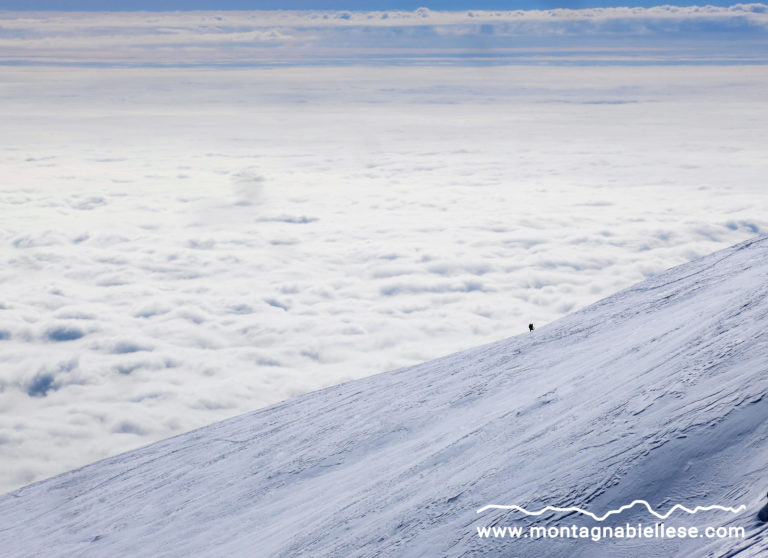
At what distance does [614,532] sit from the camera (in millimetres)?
8984

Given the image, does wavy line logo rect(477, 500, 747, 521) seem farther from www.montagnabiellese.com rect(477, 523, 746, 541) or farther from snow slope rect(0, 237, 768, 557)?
www.montagnabiellese.com rect(477, 523, 746, 541)

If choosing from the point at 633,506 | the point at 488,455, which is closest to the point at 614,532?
the point at 633,506

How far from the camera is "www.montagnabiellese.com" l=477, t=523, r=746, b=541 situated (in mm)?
8031

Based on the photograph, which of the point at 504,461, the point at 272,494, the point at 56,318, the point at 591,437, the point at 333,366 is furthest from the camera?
the point at 56,318

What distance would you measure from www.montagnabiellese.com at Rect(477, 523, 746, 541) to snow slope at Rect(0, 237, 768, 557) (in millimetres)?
118

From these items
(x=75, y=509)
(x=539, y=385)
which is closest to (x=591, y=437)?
(x=539, y=385)

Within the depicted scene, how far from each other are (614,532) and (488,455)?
15.5 ft

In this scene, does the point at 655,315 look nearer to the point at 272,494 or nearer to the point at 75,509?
the point at 272,494

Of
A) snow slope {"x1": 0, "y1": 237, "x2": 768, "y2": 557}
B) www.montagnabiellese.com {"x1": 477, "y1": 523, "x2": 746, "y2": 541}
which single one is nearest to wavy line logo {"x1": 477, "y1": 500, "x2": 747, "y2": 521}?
snow slope {"x1": 0, "y1": 237, "x2": 768, "y2": 557}

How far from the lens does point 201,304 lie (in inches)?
7411

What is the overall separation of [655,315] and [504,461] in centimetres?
1057

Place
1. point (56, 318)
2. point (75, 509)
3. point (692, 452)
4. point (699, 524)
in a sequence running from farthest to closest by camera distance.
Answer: point (56, 318) < point (75, 509) < point (692, 452) < point (699, 524)

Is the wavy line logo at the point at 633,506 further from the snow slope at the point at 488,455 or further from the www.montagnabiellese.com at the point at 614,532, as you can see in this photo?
the www.montagnabiellese.com at the point at 614,532

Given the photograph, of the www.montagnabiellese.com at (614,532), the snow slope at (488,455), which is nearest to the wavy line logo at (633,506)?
the snow slope at (488,455)
